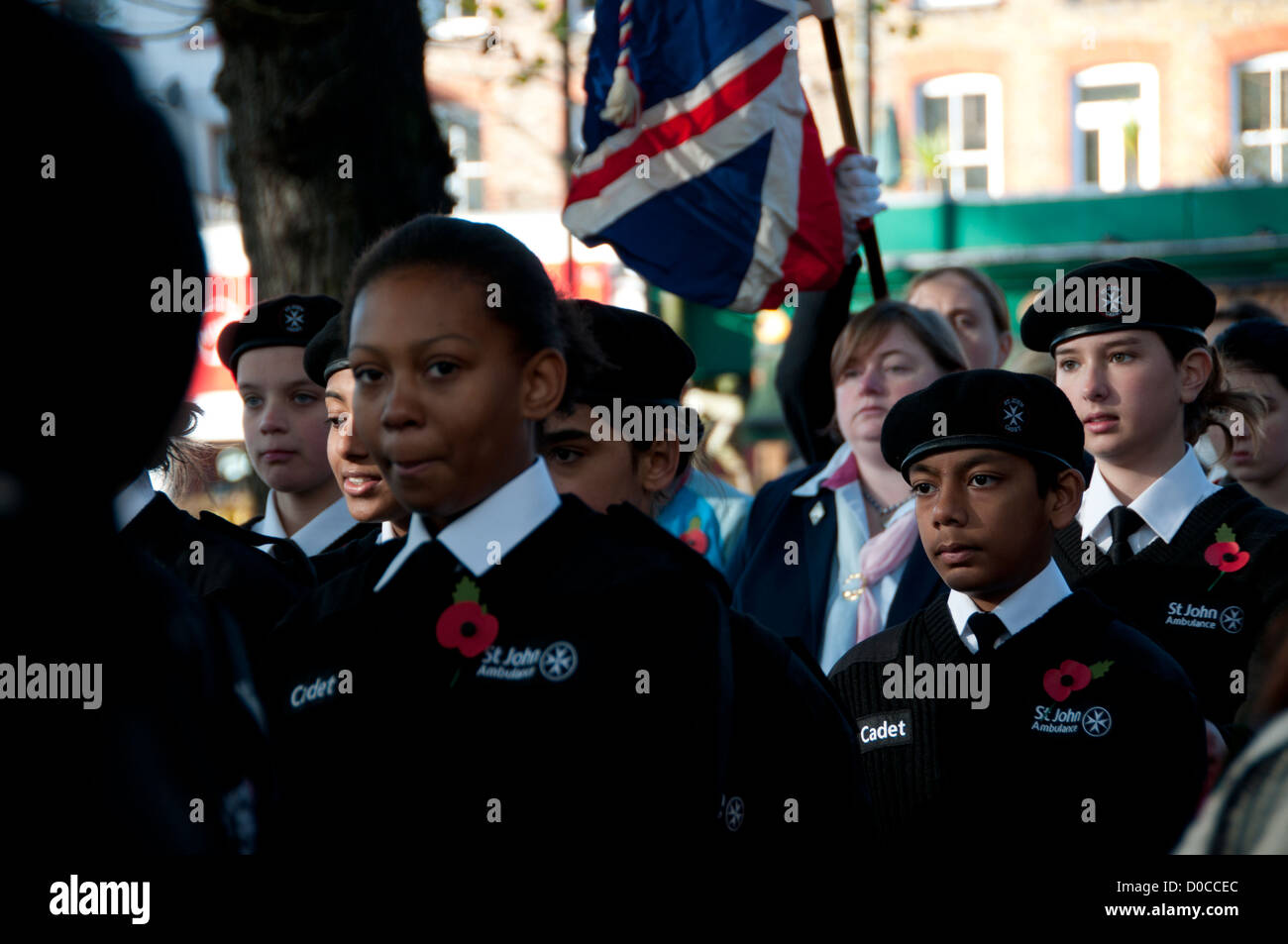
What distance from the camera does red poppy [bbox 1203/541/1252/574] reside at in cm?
359

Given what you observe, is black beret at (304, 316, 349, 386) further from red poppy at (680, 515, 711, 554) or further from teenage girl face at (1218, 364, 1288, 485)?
teenage girl face at (1218, 364, 1288, 485)

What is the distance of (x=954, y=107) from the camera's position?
22.3 m

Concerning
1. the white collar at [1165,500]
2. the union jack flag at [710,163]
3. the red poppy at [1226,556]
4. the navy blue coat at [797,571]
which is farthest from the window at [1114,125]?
the red poppy at [1226,556]

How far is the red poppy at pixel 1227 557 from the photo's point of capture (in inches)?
141

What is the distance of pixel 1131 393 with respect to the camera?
3850 millimetres

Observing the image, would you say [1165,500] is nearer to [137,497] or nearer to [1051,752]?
[1051,752]

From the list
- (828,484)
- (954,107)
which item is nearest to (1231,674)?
(828,484)

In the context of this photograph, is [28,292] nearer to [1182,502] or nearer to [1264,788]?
[1264,788]

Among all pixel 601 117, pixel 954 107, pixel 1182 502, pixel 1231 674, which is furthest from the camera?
pixel 954 107

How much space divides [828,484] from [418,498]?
2.49 metres

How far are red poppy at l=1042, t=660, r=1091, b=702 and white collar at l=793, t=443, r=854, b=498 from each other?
1.56 meters

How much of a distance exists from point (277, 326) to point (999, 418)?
211 centimetres

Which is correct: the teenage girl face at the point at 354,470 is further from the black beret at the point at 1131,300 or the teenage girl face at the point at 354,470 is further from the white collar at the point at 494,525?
the black beret at the point at 1131,300

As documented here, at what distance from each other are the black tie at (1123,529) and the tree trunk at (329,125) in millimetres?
3123
